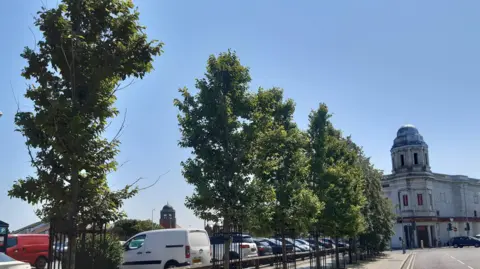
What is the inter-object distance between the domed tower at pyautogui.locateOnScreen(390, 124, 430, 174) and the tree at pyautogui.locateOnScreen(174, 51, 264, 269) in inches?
2999

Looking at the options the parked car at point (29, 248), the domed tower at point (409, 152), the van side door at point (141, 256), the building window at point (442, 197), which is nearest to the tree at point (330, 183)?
the van side door at point (141, 256)

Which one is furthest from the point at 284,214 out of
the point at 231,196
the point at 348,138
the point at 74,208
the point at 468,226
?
the point at 468,226

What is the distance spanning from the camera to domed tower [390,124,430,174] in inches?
3236

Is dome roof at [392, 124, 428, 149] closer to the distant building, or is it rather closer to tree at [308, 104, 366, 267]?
the distant building

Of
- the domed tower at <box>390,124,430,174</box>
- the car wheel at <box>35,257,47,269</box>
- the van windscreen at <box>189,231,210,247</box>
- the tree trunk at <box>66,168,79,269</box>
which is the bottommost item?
the car wheel at <box>35,257,47,269</box>

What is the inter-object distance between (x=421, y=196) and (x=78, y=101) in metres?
81.4

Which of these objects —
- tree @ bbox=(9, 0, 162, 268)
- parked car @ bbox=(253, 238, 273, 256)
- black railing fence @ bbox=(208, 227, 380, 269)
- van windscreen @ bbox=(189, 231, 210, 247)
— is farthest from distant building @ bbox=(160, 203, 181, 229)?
tree @ bbox=(9, 0, 162, 268)

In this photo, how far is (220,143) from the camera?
12.4 metres

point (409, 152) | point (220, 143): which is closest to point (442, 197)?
point (409, 152)

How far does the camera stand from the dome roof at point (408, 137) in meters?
83.9

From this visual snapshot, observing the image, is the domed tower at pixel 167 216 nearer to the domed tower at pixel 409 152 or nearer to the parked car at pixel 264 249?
the domed tower at pixel 409 152

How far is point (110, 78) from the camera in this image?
26.9ft

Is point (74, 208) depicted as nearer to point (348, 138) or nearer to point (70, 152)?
point (70, 152)

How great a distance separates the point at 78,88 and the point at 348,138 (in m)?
27.1
